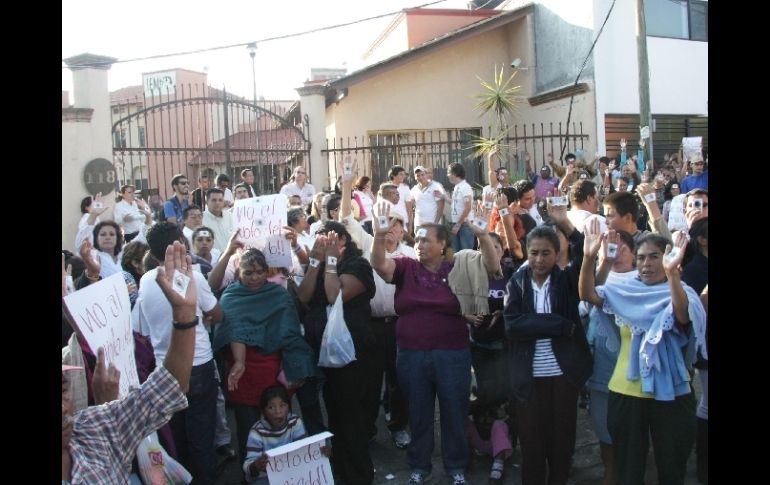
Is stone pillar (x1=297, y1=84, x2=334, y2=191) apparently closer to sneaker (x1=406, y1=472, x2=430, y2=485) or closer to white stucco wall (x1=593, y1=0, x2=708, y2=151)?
white stucco wall (x1=593, y1=0, x2=708, y2=151)

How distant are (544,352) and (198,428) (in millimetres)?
2209

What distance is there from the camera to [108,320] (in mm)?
2852

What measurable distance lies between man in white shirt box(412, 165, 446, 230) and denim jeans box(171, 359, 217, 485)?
5.38 metres

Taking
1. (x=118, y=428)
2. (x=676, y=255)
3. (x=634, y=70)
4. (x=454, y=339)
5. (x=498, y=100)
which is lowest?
(x=454, y=339)

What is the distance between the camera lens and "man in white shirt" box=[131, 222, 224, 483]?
449 centimetres

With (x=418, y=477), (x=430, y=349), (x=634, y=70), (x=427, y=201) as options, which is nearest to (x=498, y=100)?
(x=634, y=70)

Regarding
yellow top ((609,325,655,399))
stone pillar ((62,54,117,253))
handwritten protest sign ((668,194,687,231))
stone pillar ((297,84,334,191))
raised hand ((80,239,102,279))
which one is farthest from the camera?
stone pillar ((297,84,334,191))

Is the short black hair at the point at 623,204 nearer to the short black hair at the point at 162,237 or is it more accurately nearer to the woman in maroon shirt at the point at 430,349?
the woman in maroon shirt at the point at 430,349

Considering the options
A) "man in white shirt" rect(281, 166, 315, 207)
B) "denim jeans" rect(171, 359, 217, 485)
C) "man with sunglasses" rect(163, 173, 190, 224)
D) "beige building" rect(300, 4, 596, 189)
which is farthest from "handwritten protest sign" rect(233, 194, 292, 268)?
"beige building" rect(300, 4, 596, 189)

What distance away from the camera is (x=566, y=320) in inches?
174

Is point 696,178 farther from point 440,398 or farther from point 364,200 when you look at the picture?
point 440,398

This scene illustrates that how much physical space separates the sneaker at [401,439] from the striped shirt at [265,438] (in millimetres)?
1215

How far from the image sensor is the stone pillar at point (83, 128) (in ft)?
37.1
